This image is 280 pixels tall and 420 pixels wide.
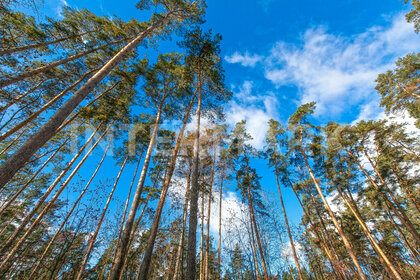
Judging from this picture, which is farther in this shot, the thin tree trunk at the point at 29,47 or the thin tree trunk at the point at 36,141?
the thin tree trunk at the point at 29,47

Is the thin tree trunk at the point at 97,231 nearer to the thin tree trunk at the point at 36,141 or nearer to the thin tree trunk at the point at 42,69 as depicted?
the thin tree trunk at the point at 36,141

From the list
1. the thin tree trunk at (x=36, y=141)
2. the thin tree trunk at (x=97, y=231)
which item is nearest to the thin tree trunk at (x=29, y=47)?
the thin tree trunk at (x=36, y=141)

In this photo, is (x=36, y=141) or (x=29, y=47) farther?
(x=29, y=47)

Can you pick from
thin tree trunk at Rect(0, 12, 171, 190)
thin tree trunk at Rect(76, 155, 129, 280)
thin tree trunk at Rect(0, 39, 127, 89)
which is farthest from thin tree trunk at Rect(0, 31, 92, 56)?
thin tree trunk at Rect(76, 155, 129, 280)

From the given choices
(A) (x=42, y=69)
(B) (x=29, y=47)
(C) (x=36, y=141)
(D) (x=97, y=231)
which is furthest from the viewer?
(D) (x=97, y=231)

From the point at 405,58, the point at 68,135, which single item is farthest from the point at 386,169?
the point at 68,135

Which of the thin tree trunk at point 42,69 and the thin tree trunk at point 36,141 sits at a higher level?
the thin tree trunk at point 42,69

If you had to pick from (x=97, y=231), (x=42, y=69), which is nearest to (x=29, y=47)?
(x=42, y=69)

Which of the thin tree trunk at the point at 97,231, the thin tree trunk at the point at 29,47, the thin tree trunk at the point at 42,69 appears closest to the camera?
the thin tree trunk at the point at 42,69

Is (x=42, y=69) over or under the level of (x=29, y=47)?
under

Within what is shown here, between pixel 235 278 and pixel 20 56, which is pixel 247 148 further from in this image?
pixel 20 56

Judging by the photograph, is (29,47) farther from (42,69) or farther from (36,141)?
(36,141)

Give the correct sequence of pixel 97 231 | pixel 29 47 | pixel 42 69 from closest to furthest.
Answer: pixel 42 69
pixel 29 47
pixel 97 231

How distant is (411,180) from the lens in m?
13.0
